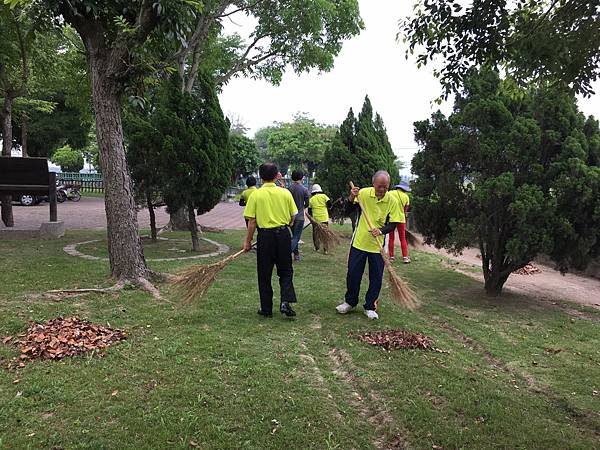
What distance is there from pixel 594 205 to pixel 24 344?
6.43 metres

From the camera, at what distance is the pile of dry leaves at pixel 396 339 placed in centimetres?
479

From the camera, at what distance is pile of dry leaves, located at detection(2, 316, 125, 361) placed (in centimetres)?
413

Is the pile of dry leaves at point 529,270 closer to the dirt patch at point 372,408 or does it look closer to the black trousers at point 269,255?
the black trousers at point 269,255

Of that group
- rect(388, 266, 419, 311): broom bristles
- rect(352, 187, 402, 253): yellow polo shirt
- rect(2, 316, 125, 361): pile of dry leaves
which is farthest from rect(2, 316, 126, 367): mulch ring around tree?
rect(388, 266, 419, 311): broom bristles

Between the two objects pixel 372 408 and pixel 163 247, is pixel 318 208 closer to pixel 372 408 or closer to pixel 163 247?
pixel 163 247

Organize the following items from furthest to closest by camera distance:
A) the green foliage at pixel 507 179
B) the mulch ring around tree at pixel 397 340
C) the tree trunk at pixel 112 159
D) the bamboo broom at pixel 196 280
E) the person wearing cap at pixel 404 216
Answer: the person wearing cap at pixel 404 216, the green foliage at pixel 507 179, the tree trunk at pixel 112 159, the bamboo broom at pixel 196 280, the mulch ring around tree at pixel 397 340

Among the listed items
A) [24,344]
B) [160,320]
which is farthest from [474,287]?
[24,344]

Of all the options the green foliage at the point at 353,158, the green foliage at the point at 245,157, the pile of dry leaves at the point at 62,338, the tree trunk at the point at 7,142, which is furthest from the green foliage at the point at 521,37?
the green foliage at the point at 245,157

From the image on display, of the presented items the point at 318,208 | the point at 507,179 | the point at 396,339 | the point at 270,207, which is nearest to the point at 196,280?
the point at 270,207

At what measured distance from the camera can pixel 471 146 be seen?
7125 mm

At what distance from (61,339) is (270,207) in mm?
2290

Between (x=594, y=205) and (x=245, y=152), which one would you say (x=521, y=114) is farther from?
(x=245, y=152)

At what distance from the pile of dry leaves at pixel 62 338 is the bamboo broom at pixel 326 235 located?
4761 mm

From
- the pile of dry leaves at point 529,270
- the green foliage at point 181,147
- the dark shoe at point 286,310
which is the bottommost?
the pile of dry leaves at point 529,270
